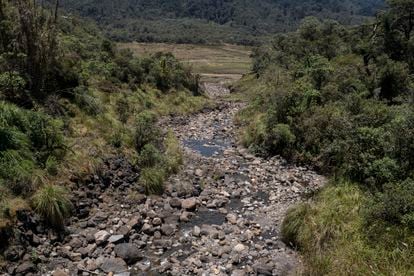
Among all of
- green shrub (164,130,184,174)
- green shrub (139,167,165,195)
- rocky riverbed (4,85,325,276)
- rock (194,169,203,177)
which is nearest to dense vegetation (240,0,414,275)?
rocky riverbed (4,85,325,276)

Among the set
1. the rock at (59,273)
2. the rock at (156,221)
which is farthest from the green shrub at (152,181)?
the rock at (59,273)

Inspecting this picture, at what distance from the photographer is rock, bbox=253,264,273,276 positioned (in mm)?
12734

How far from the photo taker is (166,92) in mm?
41875

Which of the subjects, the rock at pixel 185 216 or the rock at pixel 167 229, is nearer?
the rock at pixel 167 229

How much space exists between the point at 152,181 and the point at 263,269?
24.4 feet

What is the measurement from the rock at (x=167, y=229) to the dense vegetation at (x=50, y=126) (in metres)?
3.09

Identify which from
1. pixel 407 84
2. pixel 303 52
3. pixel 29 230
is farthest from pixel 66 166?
pixel 303 52

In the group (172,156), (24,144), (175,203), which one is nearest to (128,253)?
(175,203)

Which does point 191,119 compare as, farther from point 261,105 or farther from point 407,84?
point 407,84

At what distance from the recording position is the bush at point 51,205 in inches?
556

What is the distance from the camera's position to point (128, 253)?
1342 centimetres

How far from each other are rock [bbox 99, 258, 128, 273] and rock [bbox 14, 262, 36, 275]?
1.98m

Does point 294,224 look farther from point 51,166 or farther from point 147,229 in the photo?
point 51,166

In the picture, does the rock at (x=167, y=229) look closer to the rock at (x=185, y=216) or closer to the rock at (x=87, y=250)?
the rock at (x=185, y=216)
